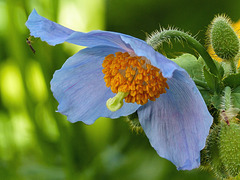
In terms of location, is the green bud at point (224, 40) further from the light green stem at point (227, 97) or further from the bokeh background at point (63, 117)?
the bokeh background at point (63, 117)

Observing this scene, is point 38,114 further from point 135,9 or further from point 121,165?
point 135,9

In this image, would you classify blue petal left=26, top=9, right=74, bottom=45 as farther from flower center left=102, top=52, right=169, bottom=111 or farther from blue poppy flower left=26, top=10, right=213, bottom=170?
flower center left=102, top=52, right=169, bottom=111

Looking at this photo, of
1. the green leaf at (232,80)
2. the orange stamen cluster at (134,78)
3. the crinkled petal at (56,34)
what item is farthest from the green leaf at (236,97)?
the crinkled petal at (56,34)

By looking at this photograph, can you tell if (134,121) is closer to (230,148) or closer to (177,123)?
(177,123)

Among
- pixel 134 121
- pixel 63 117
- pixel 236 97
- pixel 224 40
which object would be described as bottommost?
pixel 63 117

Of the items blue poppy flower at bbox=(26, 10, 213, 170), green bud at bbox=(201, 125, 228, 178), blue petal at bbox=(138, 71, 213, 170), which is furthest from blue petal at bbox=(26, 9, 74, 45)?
green bud at bbox=(201, 125, 228, 178)

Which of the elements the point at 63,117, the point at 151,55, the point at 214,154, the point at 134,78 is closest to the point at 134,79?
the point at 134,78
